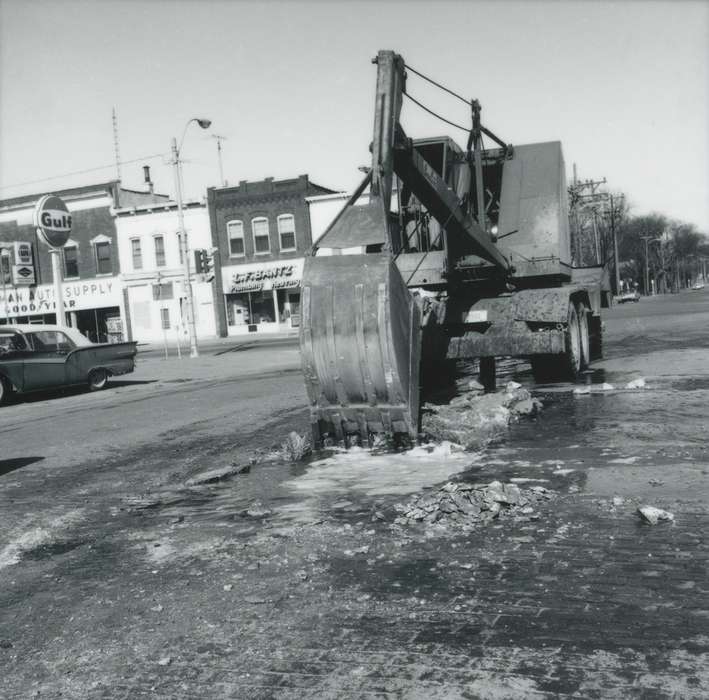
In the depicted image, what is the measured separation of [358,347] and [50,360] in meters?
11.4

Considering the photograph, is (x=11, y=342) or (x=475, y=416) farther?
(x=11, y=342)

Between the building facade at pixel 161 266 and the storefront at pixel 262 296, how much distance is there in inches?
52.3

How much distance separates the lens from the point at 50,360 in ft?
53.9

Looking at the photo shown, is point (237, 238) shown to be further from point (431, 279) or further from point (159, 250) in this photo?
point (431, 279)

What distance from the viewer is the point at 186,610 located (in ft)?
12.8

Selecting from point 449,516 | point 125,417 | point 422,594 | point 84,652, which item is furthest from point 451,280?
point 84,652

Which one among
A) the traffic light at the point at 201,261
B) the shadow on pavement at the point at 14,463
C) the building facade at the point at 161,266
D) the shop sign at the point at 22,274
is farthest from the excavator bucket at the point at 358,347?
the building facade at the point at 161,266

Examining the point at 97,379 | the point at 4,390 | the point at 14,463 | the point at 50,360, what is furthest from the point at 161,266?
the point at 14,463

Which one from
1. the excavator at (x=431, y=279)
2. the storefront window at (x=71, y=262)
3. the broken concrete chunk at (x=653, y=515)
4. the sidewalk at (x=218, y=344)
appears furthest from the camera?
the storefront window at (x=71, y=262)

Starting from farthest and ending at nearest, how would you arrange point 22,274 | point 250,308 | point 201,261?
point 250,308, point 22,274, point 201,261

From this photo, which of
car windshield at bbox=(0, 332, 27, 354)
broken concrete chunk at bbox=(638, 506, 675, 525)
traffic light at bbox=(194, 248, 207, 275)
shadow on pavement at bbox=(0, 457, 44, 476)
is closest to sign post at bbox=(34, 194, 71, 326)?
traffic light at bbox=(194, 248, 207, 275)

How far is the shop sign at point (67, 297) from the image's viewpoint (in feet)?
155

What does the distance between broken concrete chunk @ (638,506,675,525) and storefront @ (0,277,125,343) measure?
147ft

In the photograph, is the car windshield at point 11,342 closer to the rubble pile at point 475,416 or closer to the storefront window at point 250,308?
the rubble pile at point 475,416
